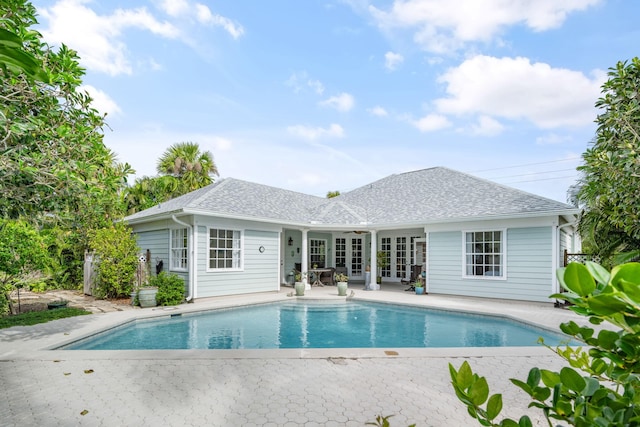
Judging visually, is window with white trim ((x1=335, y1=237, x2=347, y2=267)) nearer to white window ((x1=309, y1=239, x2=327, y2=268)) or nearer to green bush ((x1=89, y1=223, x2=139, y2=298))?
white window ((x1=309, y1=239, x2=327, y2=268))

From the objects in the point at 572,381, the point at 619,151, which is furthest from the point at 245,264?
the point at 572,381

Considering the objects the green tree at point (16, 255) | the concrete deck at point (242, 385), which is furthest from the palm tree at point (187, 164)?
the concrete deck at point (242, 385)

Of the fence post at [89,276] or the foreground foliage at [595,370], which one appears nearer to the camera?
the foreground foliage at [595,370]

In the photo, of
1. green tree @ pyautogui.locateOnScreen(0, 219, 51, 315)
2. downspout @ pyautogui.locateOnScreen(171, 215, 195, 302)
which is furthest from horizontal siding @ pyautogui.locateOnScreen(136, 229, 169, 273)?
green tree @ pyautogui.locateOnScreen(0, 219, 51, 315)

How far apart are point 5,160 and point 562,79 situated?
17.1 m

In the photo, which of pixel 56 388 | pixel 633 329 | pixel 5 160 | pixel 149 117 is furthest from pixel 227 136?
pixel 633 329

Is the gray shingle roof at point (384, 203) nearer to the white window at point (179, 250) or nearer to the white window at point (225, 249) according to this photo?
the white window at point (225, 249)

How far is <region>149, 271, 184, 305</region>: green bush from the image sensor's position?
10781mm

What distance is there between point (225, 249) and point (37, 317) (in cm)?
536

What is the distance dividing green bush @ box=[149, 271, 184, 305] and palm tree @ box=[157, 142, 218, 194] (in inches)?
449

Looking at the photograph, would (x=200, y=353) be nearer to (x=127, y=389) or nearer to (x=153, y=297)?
(x=127, y=389)

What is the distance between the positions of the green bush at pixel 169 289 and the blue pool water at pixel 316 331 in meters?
1.34

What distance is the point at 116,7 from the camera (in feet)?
28.0

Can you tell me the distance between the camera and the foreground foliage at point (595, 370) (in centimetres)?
63
